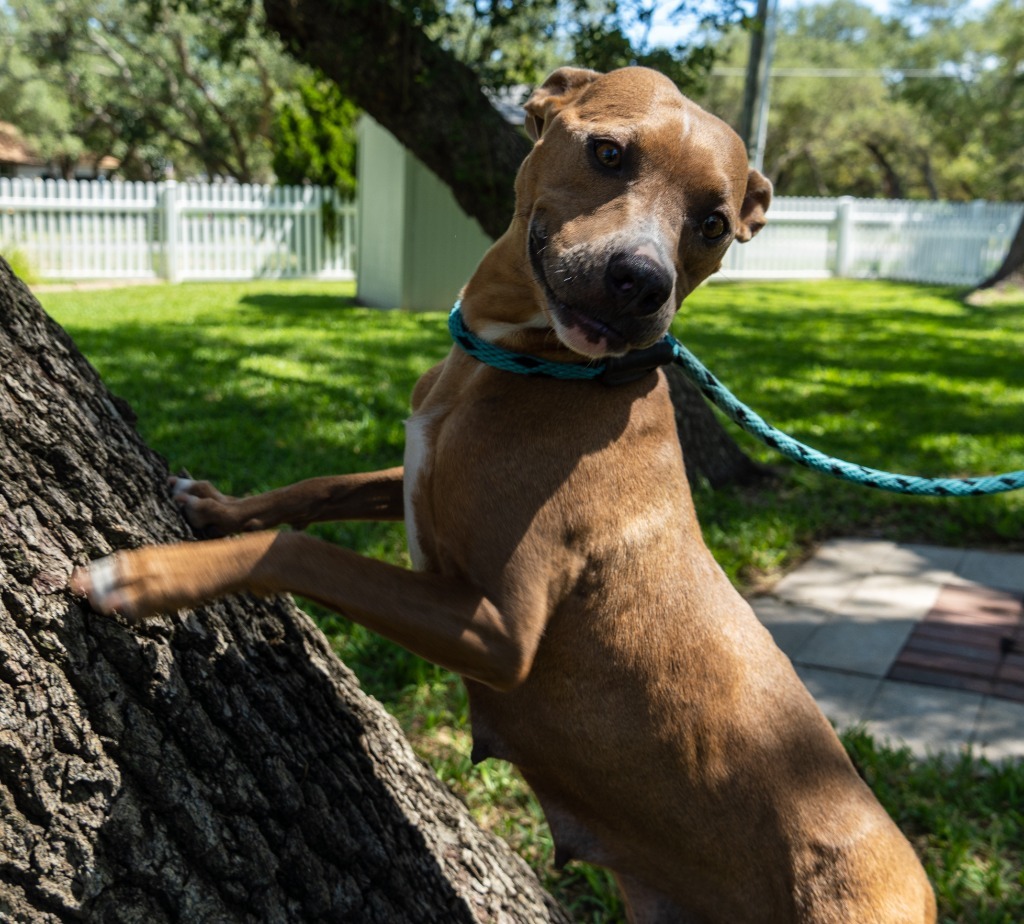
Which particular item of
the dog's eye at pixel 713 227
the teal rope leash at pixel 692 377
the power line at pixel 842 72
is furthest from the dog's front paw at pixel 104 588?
the power line at pixel 842 72

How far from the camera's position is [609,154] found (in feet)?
8.11

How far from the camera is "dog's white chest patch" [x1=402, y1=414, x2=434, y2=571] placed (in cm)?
240

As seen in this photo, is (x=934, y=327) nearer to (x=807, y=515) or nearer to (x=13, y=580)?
(x=807, y=515)

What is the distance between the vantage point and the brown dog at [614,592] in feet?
7.19

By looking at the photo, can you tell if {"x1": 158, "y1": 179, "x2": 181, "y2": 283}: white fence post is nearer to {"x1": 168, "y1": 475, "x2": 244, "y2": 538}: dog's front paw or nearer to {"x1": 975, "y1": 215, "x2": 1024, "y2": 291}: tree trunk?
{"x1": 975, "y1": 215, "x2": 1024, "y2": 291}: tree trunk

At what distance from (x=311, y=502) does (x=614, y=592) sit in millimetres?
908

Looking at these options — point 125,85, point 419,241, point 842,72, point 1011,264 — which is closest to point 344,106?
point 419,241

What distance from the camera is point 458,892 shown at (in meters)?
2.46

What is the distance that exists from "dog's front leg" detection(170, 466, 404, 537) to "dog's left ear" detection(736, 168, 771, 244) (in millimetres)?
1175

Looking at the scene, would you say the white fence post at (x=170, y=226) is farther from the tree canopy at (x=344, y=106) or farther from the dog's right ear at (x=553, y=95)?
the dog's right ear at (x=553, y=95)

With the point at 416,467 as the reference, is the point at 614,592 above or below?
below

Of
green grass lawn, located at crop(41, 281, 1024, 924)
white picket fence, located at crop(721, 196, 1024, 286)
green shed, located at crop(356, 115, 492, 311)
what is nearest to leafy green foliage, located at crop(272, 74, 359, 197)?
green shed, located at crop(356, 115, 492, 311)

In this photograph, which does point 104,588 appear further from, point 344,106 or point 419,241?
point 344,106

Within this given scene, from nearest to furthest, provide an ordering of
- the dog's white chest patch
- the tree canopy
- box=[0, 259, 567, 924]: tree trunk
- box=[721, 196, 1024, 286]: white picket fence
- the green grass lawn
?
box=[0, 259, 567, 924]: tree trunk, the dog's white chest patch, the green grass lawn, box=[721, 196, 1024, 286]: white picket fence, the tree canopy
